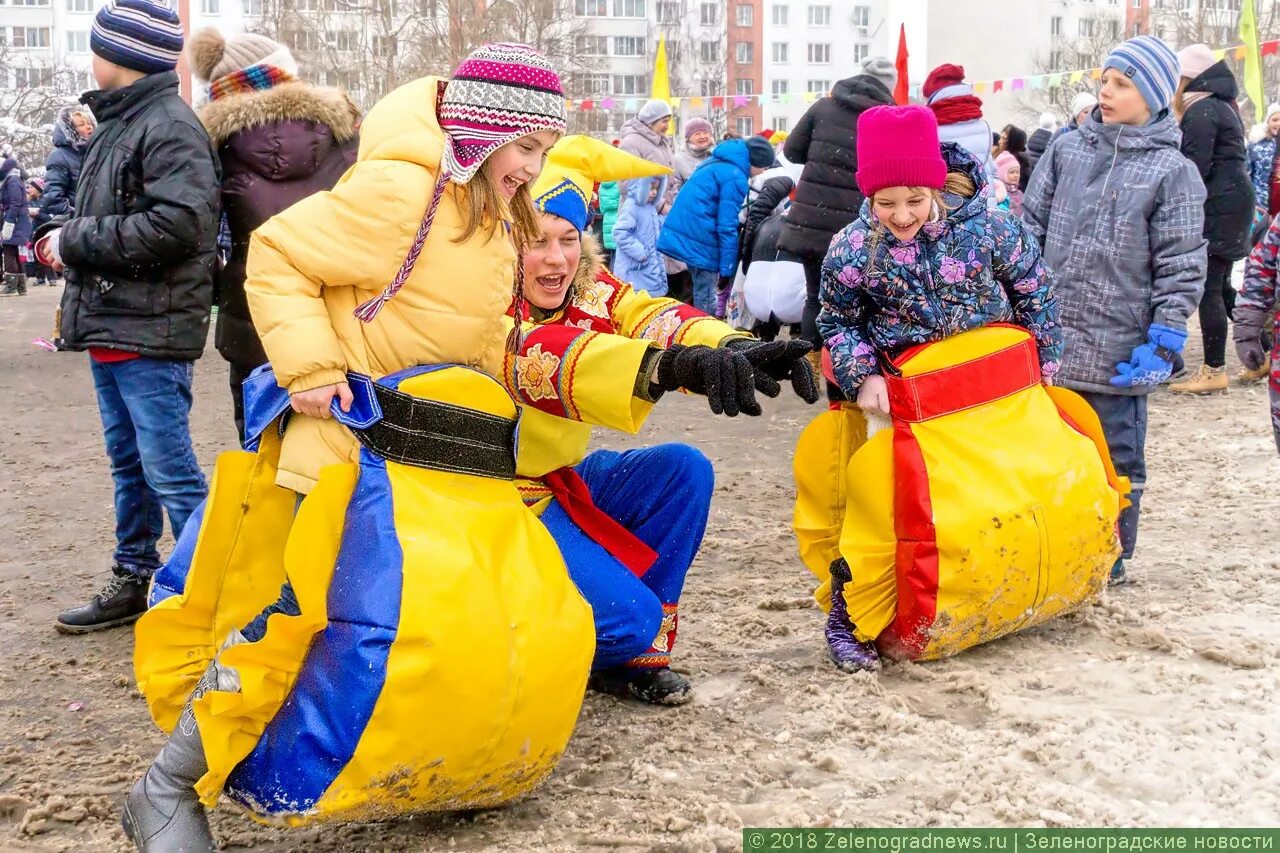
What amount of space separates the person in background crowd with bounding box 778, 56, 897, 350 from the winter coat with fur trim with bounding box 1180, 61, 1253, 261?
6.49 feet

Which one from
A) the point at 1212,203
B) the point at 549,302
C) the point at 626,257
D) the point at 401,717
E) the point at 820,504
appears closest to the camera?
the point at 401,717

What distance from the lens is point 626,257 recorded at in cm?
995

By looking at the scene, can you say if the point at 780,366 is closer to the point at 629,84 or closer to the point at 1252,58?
the point at 1252,58

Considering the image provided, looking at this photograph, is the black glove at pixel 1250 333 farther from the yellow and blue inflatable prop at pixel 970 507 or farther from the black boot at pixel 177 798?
the black boot at pixel 177 798

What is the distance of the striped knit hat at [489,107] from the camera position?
2.74 meters

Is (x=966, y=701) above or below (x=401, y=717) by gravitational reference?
below

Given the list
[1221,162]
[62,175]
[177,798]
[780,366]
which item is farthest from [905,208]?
[1221,162]

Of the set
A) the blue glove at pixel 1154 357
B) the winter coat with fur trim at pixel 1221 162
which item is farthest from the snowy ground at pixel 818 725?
the winter coat with fur trim at pixel 1221 162

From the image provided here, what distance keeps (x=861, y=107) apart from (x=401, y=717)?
17.6 ft

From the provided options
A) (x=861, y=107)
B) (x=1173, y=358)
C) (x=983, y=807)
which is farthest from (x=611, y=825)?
(x=861, y=107)

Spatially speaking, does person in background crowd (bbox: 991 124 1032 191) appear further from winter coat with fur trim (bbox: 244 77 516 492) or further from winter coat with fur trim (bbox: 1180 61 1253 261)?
winter coat with fur trim (bbox: 244 77 516 492)

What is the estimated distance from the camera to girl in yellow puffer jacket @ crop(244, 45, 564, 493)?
2.69 meters

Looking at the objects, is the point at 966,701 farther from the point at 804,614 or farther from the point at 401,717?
the point at 401,717

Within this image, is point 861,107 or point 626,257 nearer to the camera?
point 861,107
